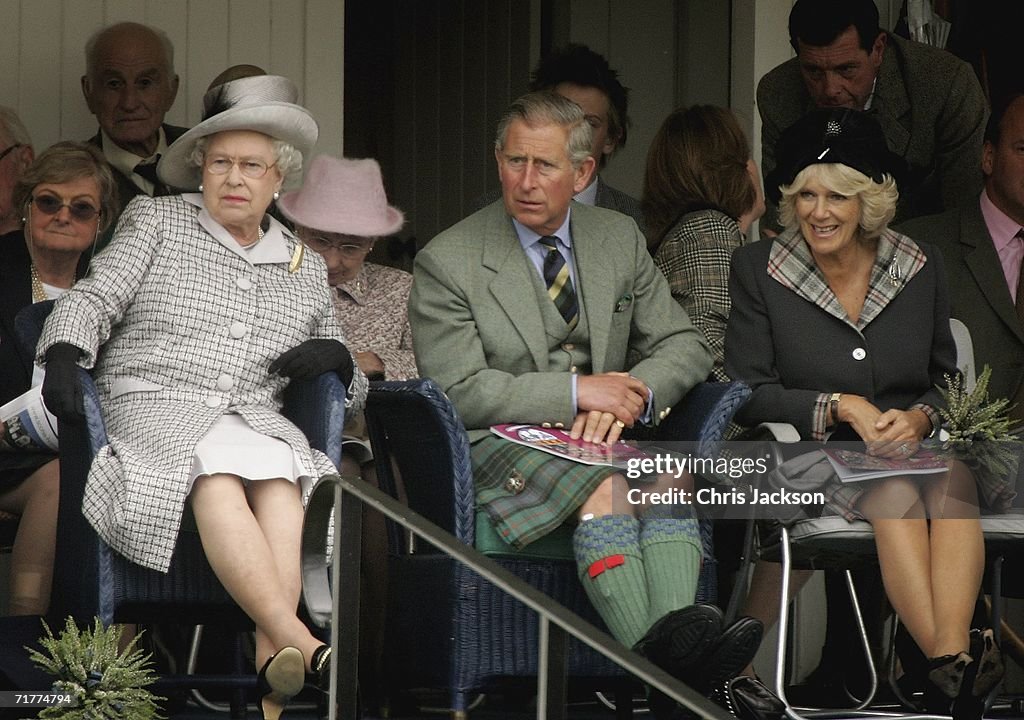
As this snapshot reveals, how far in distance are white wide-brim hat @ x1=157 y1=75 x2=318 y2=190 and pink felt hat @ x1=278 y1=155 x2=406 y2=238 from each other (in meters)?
0.72

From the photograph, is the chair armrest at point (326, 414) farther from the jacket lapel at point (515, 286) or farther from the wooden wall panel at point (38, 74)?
the wooden wall panel at point (38, 74)

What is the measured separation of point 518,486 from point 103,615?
39.2 inches

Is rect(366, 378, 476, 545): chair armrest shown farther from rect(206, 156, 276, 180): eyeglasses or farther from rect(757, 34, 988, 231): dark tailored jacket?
rect(757, 34, 988, 231): dark tailored jacket

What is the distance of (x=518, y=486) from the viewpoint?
14.4ft

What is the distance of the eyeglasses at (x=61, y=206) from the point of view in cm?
530

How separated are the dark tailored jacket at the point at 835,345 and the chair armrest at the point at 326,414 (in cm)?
107

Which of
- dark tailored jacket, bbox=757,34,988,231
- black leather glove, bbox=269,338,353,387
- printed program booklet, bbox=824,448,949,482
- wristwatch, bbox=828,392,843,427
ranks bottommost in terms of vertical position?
printed program booklet, bbox=824,448,949,482

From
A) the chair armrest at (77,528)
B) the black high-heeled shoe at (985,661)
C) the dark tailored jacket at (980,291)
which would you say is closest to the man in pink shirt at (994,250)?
the dark tailored jacket at (980,291)

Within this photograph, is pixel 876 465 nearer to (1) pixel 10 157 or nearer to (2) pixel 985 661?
(2) pixel 985 661

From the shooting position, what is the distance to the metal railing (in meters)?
2.98

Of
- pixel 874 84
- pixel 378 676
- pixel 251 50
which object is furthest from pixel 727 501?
pixel 251 50

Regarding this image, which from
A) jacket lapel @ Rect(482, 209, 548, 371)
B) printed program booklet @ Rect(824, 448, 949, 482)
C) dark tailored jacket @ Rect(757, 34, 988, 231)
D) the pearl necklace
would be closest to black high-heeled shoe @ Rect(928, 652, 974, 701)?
printed program booklet @ Rect(824, 448, 949, 482)

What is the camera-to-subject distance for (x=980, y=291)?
18.3 ft

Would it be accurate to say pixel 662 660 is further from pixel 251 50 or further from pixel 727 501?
pixel 251 50
